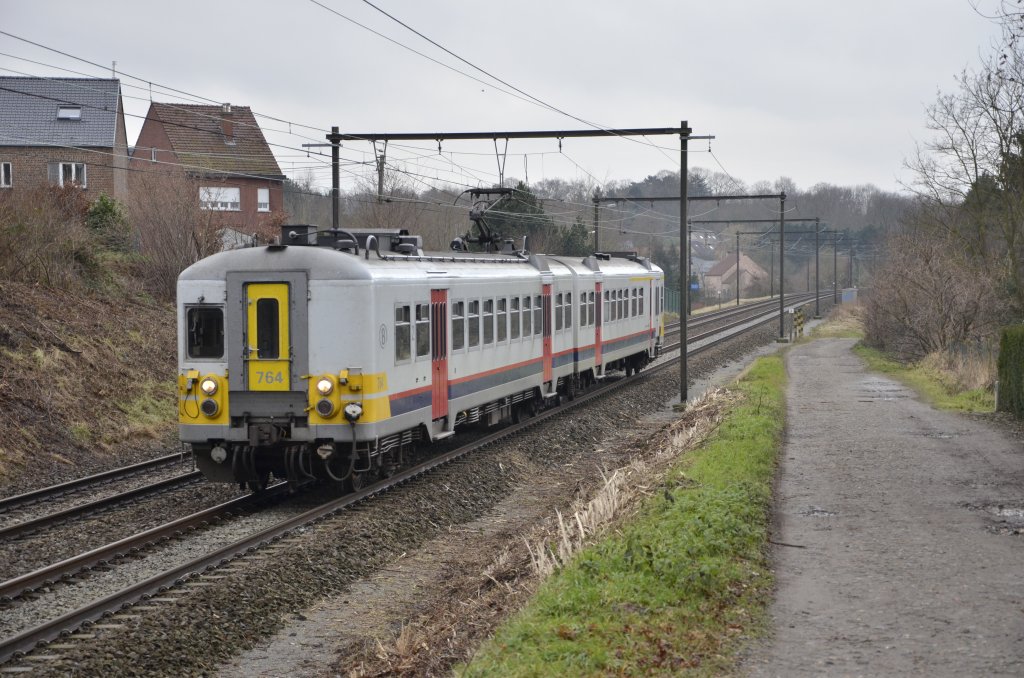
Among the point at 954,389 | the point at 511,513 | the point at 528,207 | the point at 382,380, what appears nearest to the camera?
the point at 382,380

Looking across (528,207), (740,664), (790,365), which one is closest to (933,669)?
(740,664)

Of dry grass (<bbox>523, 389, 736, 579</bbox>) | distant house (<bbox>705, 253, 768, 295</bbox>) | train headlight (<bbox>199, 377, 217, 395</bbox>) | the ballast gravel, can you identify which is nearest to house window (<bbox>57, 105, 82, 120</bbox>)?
dry grass (<bbox>523, 389, 736, 579</bbox>)

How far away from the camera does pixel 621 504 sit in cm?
1212

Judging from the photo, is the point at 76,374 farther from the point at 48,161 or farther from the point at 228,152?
the point at 228,152

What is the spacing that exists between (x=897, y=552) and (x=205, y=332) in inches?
306

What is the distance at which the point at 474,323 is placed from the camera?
16.8 metres

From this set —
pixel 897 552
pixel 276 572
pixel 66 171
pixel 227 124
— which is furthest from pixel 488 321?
pixel 227 124

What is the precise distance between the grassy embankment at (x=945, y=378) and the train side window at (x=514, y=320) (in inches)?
334

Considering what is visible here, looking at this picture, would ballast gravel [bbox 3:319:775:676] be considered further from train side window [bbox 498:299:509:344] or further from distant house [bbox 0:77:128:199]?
distant house [bbox 0:77:128:199]

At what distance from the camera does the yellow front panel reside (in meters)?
12.8

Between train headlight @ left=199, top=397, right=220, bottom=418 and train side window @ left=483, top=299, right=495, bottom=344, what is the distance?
5.25 metres

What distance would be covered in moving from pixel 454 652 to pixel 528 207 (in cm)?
4074

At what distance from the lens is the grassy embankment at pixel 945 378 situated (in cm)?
2200

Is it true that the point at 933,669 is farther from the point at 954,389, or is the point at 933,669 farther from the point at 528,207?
the point at 528,207
